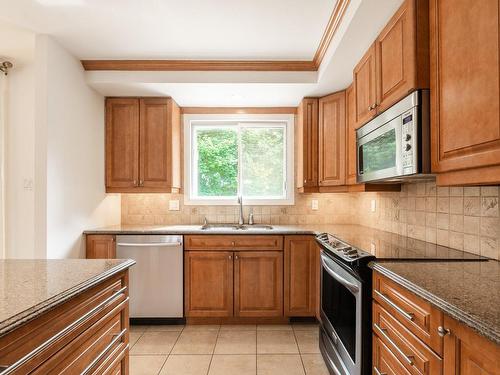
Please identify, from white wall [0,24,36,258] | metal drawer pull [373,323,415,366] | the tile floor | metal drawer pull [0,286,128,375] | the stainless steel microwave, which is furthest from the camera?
white wall [0,24,36,258]

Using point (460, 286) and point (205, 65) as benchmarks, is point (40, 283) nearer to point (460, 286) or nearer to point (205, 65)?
point (460, 286)

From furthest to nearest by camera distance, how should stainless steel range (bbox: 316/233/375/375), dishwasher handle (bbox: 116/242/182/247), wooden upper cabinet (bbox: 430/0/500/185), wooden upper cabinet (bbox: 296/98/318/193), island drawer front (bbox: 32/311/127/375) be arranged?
wooden upper cabinet (bbox: 296/98/318/193)
dishwasher handle (bbox: 116/242/182/247)
stainless steel range (bbox: 316/233/375/375)
wooden upper cabinet (bbox: 430/0/500/185)
island drawer front (bbox: 32/311/127/375)

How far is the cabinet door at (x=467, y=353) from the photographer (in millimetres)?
803

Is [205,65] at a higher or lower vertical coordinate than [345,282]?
higher

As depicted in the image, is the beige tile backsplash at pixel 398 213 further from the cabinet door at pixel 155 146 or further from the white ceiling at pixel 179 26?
the white ceiling at pixel 179 26

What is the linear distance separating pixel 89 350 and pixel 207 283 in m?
1.79

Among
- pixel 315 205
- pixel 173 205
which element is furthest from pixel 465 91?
pixel 173 205

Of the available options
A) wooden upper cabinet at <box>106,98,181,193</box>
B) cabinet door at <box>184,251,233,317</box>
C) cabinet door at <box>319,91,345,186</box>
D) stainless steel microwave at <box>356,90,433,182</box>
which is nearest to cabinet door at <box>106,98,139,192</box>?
wooden upper cabinet at <box>106,98,181,193</box>

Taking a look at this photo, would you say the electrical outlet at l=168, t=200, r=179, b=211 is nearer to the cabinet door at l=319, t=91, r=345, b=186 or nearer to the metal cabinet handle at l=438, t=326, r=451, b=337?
the cabinet door at l=319, t=91, r=345, b=186

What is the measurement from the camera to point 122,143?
3.23 meters

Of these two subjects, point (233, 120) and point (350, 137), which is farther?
point (233, 120)

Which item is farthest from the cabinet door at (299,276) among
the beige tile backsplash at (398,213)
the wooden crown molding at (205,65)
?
the wooden crown molding at (205,65)

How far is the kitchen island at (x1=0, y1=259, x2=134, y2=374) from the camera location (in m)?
0.83

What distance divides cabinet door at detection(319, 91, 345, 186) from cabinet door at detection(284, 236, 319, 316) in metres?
0.64
